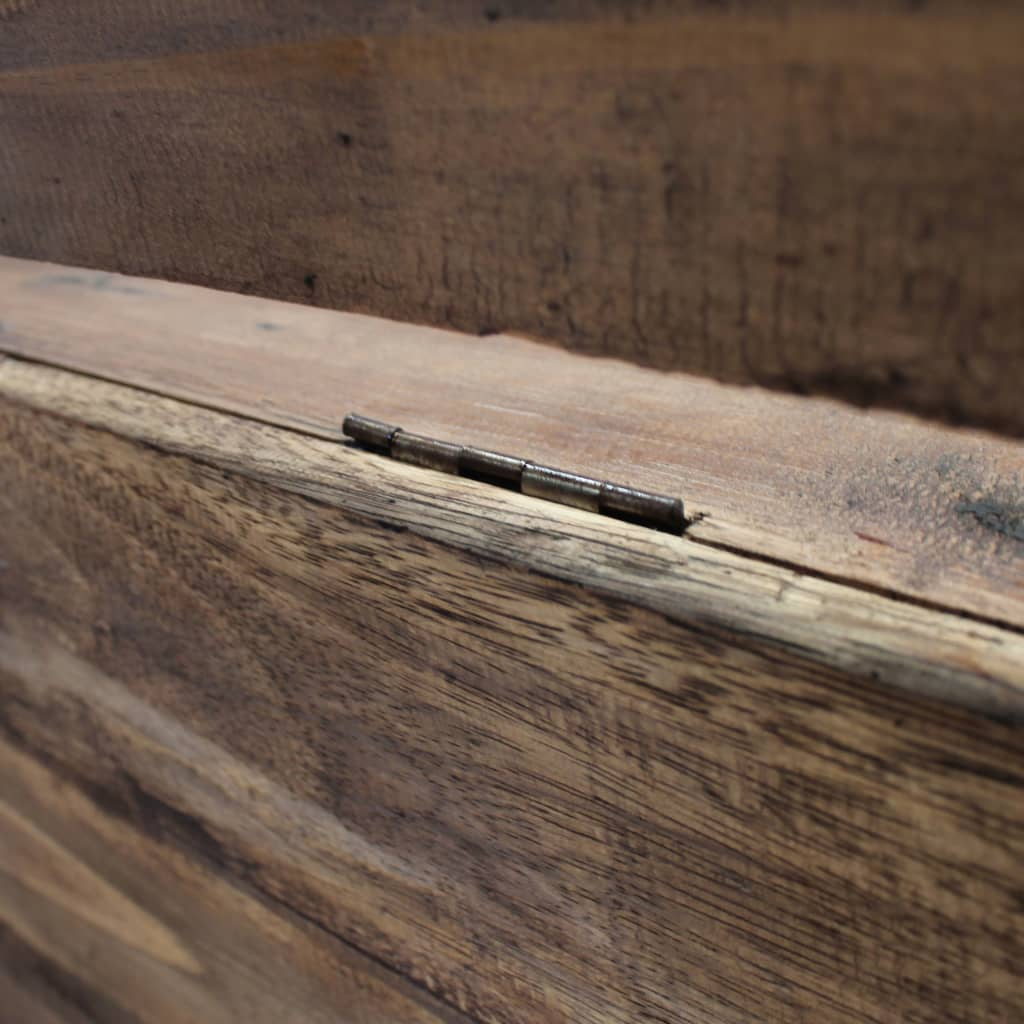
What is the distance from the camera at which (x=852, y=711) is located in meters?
0.34

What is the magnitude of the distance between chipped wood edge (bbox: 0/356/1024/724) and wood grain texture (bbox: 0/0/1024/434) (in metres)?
0.10

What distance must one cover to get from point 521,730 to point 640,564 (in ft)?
0.35

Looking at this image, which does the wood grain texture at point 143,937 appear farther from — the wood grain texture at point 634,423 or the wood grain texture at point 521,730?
the wood grain texture at point 634,423

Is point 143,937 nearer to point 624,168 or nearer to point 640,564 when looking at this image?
point 640,564

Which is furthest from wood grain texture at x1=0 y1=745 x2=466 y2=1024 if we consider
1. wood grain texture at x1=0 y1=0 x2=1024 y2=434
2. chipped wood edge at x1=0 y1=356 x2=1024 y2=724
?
wood grain texture at x1=0 y1=0 x2=1024 y2=434

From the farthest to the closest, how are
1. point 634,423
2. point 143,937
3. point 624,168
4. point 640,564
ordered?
point 143,937
point 634,423
point 640,564
point 624,168

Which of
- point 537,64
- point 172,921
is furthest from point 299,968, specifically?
point 537,64

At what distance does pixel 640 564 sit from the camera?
39 cm

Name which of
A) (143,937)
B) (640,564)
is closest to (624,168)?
(640,564)

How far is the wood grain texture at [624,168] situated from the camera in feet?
0.79

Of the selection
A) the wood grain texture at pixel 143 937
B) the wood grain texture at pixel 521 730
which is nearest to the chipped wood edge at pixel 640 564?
the wood grain texture at pixel 521 730

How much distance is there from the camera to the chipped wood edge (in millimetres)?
326

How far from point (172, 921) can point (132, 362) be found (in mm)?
Result: 449

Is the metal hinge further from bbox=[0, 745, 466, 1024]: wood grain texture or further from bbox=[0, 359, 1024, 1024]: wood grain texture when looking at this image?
bbox=[0, 745, 466, 1024]: wood grain texture
